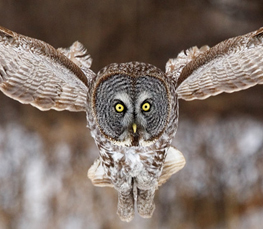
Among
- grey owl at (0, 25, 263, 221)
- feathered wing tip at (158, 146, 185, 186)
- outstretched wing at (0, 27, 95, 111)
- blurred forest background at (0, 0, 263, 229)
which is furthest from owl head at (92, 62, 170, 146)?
blurred forest background at (0, 0, 263, 229)

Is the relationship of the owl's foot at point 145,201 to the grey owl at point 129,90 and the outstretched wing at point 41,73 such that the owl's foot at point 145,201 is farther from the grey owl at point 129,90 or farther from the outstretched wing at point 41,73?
the outstretched wing at point 41,73

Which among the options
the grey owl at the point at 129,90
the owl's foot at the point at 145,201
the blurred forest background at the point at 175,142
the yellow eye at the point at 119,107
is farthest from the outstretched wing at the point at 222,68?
the blurred forest background at the point at 175,142

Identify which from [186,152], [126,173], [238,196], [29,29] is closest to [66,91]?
[126,173]

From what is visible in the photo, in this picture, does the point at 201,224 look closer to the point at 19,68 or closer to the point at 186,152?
the point at 186,152

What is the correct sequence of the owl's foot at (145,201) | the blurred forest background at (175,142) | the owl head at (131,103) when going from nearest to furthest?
the owl head at (131,103), the owl's foot at (145,201), the blurred forest background at (175,142)

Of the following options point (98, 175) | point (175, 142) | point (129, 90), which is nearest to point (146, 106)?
point (129, 90)

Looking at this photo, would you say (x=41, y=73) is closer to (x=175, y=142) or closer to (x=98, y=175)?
(x=98, y=175)
